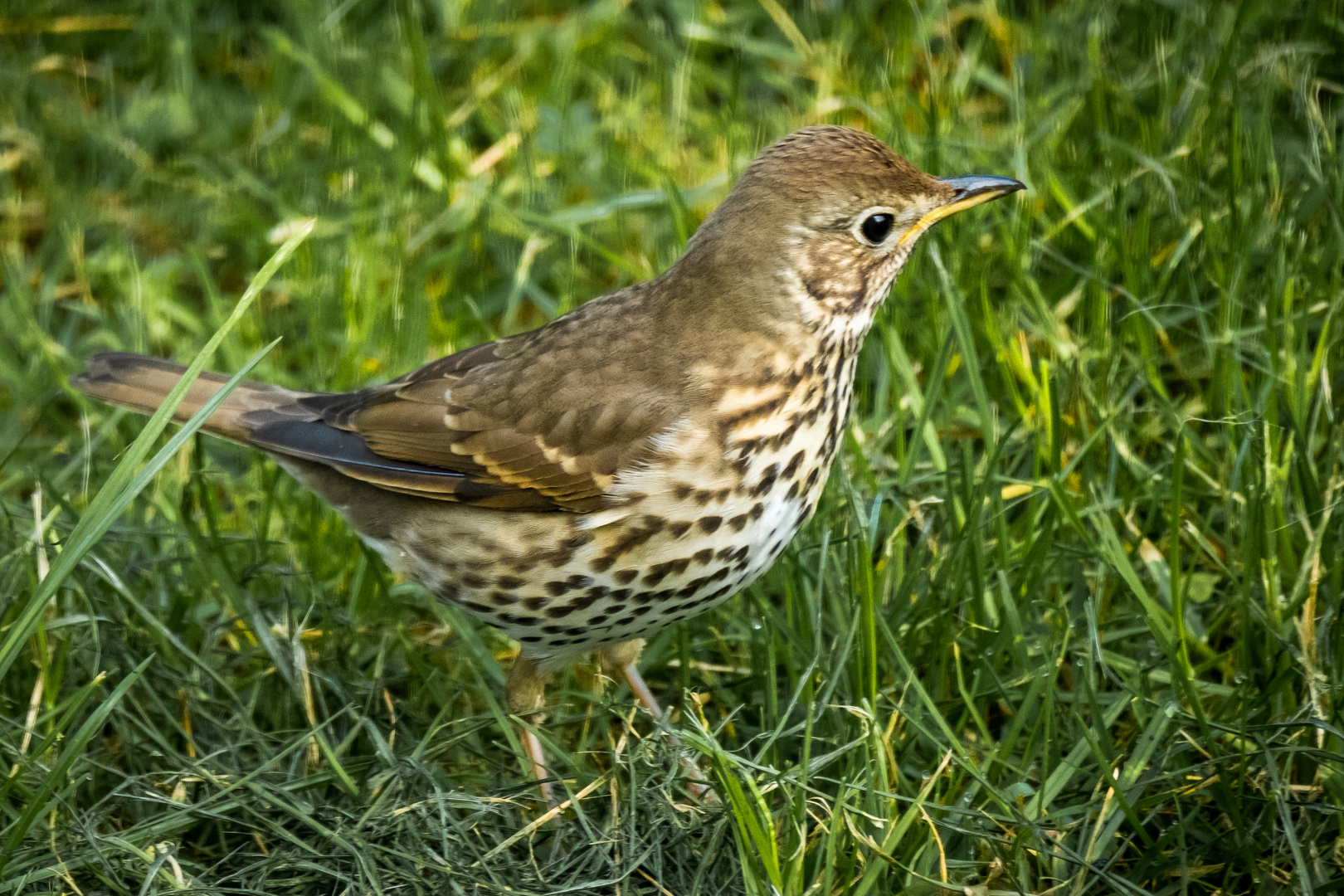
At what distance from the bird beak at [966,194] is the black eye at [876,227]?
1.9 inches

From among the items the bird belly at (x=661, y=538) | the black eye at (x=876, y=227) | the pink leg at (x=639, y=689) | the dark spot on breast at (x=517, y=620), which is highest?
the black eye at (x=876, y=227)

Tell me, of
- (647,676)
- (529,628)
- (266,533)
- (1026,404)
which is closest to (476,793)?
(529,628)

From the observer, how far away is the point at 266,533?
10.8 feet

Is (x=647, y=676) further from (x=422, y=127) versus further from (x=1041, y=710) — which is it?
(x=422, y=127)

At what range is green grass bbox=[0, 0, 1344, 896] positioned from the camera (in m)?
2.51

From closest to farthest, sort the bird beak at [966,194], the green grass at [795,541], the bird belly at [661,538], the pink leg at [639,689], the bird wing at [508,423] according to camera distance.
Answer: the green grass at [795,541], the bird belly at [661,538], the bird wing at [508,423], the bird beak at [966,194], the pink leg at [639,689]

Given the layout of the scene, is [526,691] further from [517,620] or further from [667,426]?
[667,426]

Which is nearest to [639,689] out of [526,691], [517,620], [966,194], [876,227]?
[526,691]

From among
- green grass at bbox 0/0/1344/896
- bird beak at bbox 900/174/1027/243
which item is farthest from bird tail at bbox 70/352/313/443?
bird beak at bbox 900/174/1027/243

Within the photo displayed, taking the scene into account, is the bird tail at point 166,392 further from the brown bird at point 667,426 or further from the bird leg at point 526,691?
the bird leg at point 526,691

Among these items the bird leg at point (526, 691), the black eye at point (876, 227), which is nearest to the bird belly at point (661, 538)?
the bird leg at point (526, 691)

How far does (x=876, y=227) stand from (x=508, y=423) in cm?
84

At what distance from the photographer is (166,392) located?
324cm

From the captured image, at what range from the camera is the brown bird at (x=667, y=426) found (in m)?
2.66
